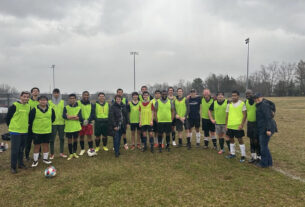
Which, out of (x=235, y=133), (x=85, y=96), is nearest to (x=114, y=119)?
(x=85, y=96)

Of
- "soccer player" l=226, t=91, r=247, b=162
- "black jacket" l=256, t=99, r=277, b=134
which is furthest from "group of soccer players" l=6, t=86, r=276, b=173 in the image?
"black jacket" l=256, t=99, r=277, b=134

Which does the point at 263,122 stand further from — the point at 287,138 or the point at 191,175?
the point at 287,138

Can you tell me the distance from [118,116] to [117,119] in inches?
4.2

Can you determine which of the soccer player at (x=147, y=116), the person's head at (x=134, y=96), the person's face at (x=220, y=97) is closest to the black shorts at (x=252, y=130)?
the person's face at (x=220, y=97)

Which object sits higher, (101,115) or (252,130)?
(101,115)

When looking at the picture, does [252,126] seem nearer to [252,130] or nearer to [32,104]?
[252,130]

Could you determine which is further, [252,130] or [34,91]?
[34,91]

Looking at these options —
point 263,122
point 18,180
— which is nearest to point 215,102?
point 263,122

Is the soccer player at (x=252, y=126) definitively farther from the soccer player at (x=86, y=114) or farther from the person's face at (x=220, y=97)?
the soccer player at (x=86, y=114)

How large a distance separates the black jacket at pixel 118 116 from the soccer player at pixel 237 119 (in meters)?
3.40

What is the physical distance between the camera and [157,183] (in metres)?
4.34

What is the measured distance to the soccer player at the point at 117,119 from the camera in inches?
253

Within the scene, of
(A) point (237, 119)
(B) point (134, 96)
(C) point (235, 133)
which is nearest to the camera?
(A) point (237, 119)

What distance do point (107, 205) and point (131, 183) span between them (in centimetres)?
93
